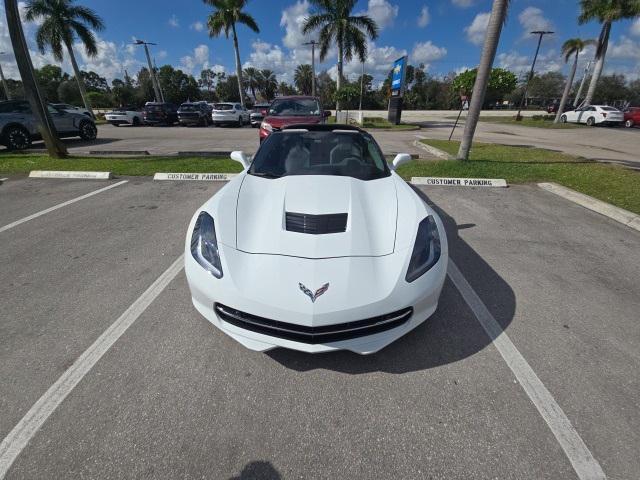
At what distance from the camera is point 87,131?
43.7 ft

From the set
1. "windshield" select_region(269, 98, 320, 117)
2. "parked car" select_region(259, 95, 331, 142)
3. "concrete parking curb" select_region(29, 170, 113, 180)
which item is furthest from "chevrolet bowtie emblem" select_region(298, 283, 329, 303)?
"windshield" select_region(269, 98, 320, 117)

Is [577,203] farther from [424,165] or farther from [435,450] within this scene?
[435,450]

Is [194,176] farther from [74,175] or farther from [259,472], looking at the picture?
[259,472]

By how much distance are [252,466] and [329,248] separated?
1247mm

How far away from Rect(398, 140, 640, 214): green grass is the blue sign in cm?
1585

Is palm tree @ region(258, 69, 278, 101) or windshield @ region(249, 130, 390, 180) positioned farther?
palm tree @ region(258, 69, 278, 101)

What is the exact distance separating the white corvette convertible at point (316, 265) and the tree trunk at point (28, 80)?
904cm

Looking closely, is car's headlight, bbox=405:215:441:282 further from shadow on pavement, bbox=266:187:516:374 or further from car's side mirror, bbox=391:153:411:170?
car's side mirror, bbox=391:153:411:170

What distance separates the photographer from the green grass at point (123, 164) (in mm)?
7601

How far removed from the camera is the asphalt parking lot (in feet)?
5.14

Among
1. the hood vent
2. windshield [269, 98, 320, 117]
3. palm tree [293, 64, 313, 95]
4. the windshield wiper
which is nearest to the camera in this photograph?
the hood vent

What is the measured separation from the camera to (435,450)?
5.29 ft

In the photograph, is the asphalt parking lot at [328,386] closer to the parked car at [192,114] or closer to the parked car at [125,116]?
the parked car at [192,114]

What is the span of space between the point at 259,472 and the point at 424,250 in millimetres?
1599
